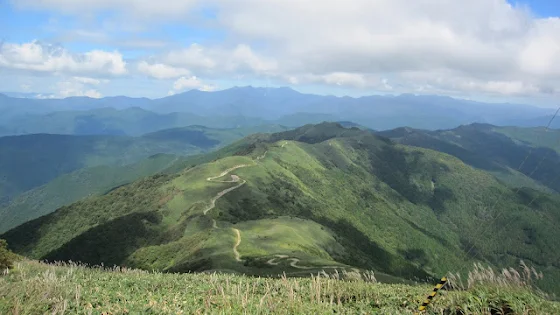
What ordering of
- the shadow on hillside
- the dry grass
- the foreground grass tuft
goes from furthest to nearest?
1. the shadow on hillside
2. the dry grass
3. the foreground grass tuft

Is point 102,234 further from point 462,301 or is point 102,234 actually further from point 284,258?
point 462,301

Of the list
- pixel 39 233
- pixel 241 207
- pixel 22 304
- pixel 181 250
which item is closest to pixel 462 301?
pixel 22 304

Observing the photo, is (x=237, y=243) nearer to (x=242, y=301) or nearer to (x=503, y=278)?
(x=503, y=278)

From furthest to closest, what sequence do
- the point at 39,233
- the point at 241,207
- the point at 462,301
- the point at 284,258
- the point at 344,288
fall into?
the point at 39,233
the point at 241,207
the point at 284,258
the point at 344,288
the point at 462,301

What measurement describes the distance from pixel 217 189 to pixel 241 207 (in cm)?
1770

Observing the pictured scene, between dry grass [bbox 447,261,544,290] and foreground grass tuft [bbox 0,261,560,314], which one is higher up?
dry grass [bbox 447,261,544,290]

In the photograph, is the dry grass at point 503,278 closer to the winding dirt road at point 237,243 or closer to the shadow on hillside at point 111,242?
the winding dirt road at point 237,243

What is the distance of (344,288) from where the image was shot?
54.3 feet

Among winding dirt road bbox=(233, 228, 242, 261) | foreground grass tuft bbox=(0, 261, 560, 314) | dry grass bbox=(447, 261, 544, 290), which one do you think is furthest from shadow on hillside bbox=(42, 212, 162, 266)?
dry grass bbox=(447, 261, 544, 290)

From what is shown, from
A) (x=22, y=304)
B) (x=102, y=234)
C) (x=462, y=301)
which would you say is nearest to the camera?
(x=22, y=304)

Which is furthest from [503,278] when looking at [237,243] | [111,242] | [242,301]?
[111,242]

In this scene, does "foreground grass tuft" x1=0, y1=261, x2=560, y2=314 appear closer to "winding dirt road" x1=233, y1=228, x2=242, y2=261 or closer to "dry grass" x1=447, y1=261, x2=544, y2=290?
"dry grass" x1=447, y1=261, x2=544, y2=290

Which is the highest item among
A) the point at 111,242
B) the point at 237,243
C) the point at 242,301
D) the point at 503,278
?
the point at 503,278

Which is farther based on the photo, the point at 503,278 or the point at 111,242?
the point at 111,242
